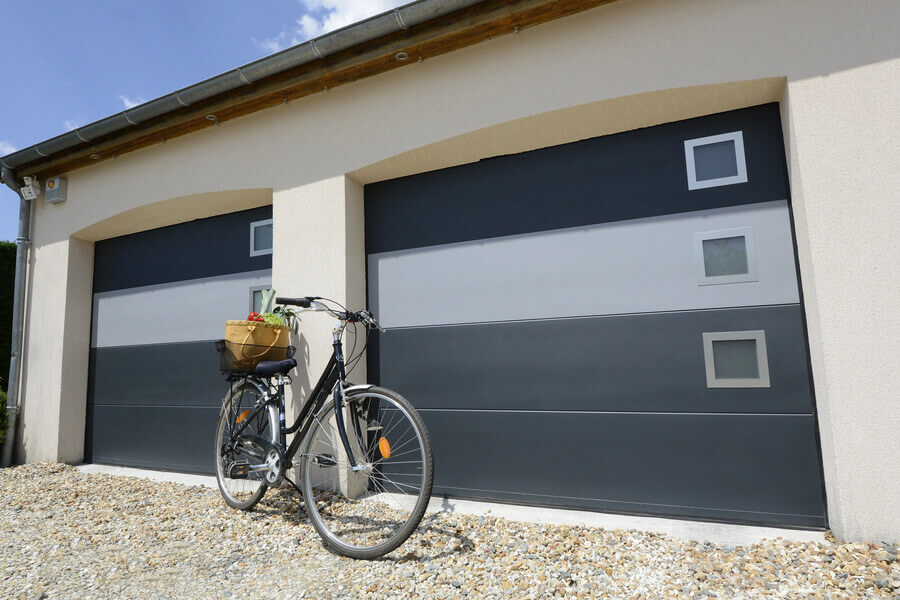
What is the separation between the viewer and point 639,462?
104 inches

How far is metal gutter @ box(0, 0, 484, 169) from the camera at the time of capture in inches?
112

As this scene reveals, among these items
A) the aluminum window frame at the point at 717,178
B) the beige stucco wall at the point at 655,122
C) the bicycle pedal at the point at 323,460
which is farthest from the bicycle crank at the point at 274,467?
the aluminum window frame at the point at 717,178

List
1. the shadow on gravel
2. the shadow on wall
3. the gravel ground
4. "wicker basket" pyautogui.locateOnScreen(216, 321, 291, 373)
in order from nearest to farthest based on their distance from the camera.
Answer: the gravel ground → the shadow on gravel → "wicker basket" pyautogui.locateOnScreen(216, 321, 291, 373) → the shadow on wall

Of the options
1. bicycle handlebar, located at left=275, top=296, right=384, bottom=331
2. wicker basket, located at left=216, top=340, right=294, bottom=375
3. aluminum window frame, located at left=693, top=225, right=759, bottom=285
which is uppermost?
aluminum window frame, located at left=693, top=225, right=759, bottom=285

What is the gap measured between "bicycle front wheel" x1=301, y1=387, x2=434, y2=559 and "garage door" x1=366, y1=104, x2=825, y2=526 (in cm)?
28

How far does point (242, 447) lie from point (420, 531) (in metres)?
1.27

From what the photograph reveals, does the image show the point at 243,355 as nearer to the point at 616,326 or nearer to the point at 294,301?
the point at 294,301

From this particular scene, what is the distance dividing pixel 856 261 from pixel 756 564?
4.49ft

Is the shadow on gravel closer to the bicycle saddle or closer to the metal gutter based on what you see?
the bicycle saddle

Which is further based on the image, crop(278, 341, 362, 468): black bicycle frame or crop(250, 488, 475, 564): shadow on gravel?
crop(278, 341, 362, 468): black bicycle frame

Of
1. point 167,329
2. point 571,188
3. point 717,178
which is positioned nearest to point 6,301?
point 167,329

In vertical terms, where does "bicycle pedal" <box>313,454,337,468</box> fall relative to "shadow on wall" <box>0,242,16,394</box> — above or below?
below

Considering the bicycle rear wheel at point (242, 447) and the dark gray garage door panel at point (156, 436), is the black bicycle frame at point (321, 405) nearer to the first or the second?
the bicycle rear wheel at point (242, 447)

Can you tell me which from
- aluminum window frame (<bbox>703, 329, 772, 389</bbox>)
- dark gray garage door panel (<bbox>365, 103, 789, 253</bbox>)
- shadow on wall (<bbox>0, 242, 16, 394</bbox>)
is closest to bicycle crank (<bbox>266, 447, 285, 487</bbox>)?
dark gray garage door panel (<bbox>365, 103, 789, 253</bbox>)
